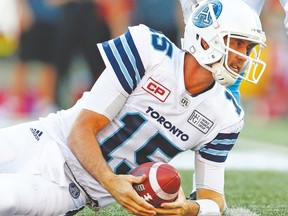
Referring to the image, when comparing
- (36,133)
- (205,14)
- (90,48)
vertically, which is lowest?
(90,48)

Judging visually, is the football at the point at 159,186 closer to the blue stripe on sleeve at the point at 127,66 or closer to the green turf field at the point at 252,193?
the blue stripe on sleeve at the point at 127,66

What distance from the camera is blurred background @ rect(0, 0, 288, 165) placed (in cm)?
990

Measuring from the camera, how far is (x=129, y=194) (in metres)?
3.42

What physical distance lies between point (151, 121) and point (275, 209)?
3.38 feet

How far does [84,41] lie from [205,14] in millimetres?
6304

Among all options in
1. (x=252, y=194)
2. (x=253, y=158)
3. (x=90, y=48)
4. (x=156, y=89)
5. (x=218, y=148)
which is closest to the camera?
(x=156, y=89)

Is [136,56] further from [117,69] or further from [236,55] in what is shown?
[236,55]

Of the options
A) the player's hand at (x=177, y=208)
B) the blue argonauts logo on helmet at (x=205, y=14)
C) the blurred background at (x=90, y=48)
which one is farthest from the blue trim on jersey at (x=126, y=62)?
the blurred background at (x=90, y=48)

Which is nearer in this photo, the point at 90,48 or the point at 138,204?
the point at 138,204

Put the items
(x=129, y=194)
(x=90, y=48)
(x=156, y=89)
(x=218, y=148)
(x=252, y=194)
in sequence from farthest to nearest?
(x=90, y=48), (x=252, y=194), (x=218, y=148), (x=156, y=89), (x=129, y=194)

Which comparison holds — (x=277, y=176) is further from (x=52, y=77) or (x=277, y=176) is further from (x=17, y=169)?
(x=52, y=77)

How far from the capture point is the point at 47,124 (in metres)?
3.89

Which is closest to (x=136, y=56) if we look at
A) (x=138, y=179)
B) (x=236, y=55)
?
(x=236, y=55)

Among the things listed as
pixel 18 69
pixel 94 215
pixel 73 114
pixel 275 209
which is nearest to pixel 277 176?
pixel 275 209
